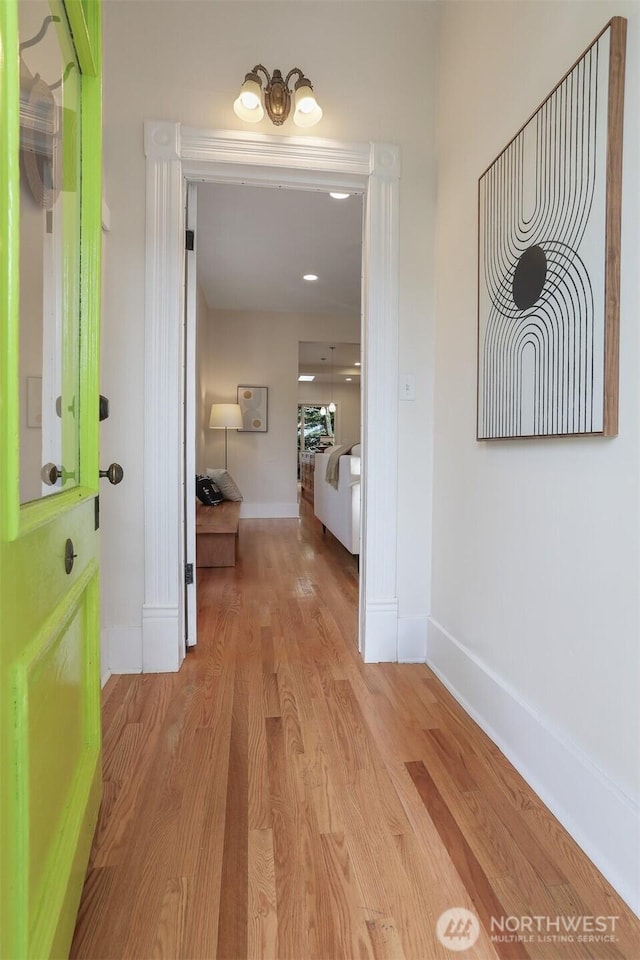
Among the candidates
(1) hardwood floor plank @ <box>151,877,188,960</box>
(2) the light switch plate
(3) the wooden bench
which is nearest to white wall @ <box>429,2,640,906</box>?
(2) the light switch plate

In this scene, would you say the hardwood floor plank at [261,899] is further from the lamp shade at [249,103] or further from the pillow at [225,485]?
the pillow at [225,485]

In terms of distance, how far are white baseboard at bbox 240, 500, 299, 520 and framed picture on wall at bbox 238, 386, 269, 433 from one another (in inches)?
39.7

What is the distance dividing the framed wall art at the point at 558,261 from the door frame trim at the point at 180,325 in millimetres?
519

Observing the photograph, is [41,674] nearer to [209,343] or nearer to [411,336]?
[411,336]

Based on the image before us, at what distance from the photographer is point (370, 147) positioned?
78.6 inches

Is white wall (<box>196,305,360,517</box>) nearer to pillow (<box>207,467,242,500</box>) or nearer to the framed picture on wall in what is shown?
the framed picture on wall

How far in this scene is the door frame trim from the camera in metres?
1.91

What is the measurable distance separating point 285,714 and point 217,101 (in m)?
2.40

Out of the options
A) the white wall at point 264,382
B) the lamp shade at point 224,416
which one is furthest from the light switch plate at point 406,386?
the white wall at point 264,382

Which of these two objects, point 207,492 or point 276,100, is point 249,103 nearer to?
point 276,100

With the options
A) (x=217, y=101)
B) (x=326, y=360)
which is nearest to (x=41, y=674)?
(x=217, y=101)

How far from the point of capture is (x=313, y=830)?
1131 mm

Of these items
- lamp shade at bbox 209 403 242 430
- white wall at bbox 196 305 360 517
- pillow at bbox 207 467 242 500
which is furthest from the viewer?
white wall at bbox 196 305 360 517

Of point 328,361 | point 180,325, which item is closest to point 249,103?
point 180,325
